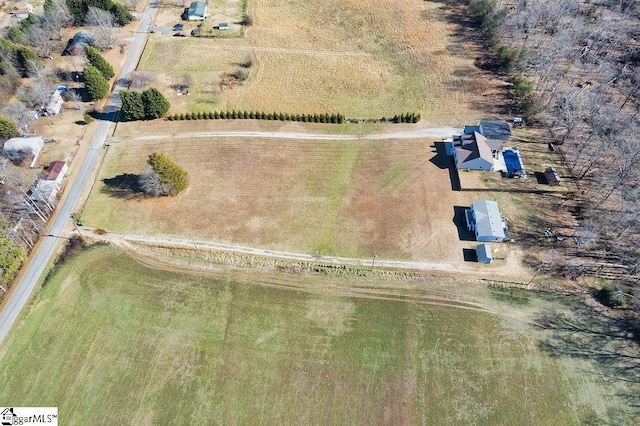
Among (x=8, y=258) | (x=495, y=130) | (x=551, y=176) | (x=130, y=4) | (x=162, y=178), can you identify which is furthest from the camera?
(x=130, y=4)

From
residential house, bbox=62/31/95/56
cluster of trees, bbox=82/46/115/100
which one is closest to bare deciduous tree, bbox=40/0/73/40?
residential house, bbox=62/31/95/56

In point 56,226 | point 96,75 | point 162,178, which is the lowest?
point 56,226

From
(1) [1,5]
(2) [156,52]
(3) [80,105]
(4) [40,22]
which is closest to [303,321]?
(3) [80,105]

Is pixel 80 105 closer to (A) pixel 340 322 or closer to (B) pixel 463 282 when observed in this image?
(A) pixel 340 322

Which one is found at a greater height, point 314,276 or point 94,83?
point 94,83

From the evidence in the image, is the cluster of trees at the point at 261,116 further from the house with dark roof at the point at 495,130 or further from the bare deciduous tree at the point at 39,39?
the bare deciduous tree at the point at 39,39

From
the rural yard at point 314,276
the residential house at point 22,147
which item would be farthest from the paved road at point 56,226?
the residential house at point 22,147

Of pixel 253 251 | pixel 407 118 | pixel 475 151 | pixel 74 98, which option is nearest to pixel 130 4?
pixel 74 98

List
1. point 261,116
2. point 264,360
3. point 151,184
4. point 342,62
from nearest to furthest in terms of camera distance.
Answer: point 264,360
point 151,184
point 261,116
point 342,62

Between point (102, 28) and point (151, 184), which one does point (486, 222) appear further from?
point (102, 28)
